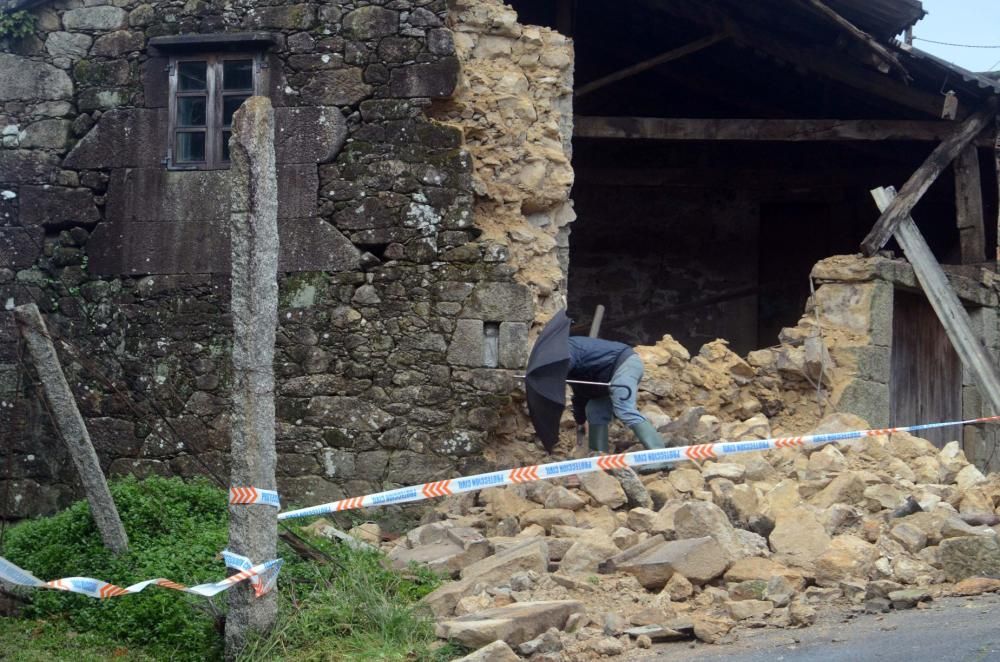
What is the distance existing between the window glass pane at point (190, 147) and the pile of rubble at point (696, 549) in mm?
3042

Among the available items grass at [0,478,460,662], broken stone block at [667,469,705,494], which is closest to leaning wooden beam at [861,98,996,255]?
broken stone block at [667,469,705,494]

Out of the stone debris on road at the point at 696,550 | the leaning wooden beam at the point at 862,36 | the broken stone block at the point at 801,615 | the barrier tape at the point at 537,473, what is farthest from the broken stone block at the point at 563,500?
the leaning wooden beam at the point at 862,36

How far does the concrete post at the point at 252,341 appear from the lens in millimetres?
6594

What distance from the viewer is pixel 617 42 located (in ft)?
41.5

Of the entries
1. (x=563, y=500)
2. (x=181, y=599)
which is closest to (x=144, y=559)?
(x=181, y=599)

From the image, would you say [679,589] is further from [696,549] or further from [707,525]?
[707,525]

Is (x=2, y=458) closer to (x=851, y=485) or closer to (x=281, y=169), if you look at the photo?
(x=281, y=169)

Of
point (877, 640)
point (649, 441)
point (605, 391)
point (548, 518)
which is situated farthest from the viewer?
point (605, 391)

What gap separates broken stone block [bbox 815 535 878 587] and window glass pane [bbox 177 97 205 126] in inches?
212

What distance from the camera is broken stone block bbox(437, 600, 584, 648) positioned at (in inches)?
240

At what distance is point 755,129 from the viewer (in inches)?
450

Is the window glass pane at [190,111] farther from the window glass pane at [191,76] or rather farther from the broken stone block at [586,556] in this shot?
the broken stone block at [586,556]

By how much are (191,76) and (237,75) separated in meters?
0.36

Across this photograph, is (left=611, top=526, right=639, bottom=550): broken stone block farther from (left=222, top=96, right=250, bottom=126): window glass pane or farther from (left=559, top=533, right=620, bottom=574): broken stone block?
(left=222, top=96, right=250, bottom=126): window glass pane
